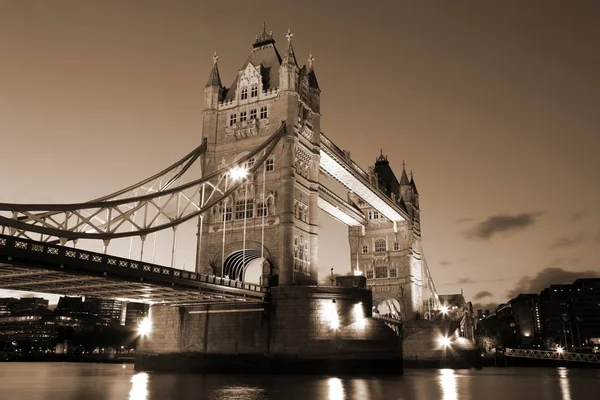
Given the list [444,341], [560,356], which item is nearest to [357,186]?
[444,341]

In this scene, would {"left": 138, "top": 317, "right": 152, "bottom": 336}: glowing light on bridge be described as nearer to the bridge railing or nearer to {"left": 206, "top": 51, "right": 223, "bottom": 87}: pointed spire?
the bridge railing

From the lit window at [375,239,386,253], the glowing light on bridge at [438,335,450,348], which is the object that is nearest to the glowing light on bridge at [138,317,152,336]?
the glowing light on bridge at [438,335,450,348]

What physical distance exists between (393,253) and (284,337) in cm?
4203

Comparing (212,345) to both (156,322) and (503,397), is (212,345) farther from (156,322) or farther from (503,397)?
(503,397)

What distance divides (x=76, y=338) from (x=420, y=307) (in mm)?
95009

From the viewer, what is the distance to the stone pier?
42156mm

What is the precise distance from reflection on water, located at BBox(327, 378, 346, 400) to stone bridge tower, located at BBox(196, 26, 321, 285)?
11768mm

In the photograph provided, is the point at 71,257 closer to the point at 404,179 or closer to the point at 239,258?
the point at 239,258

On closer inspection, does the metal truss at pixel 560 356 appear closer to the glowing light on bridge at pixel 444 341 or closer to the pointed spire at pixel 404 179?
the glowing light on bridge at pixel 444 341

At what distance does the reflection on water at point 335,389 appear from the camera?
26078 millimetres

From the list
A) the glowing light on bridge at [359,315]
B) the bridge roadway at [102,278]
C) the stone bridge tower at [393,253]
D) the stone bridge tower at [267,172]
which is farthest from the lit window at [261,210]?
the stone bridge tower at [393,253]

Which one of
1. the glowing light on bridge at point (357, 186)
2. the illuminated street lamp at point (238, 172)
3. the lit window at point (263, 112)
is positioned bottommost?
the illuminated street lamp at point (238, 172)

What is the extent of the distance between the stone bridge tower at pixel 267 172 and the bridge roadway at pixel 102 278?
6.03 meters

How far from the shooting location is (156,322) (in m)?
46.5
